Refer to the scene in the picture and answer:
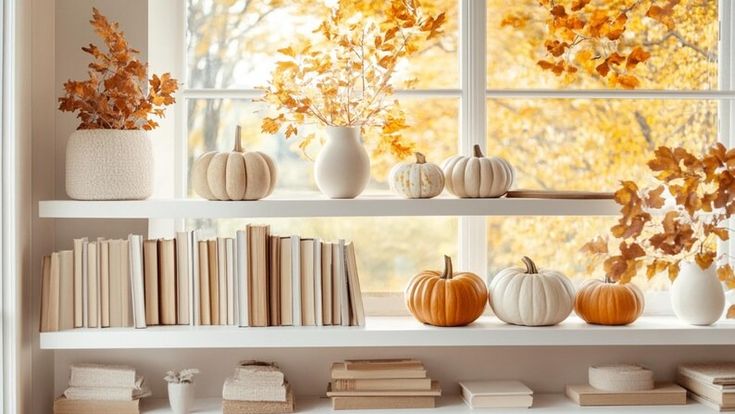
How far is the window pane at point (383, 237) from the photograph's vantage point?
2.78 meters

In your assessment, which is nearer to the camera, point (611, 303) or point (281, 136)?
point (611, 303)

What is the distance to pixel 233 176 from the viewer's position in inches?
93.6

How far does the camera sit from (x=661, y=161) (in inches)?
92.6

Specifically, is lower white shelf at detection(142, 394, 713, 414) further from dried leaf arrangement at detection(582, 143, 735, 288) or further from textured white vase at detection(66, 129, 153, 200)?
textured white vase at detection(66, 129, 153, 200)

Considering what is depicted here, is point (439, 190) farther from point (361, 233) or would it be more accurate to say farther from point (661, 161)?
point (661, 161)

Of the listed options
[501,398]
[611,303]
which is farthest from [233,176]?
[611,303]

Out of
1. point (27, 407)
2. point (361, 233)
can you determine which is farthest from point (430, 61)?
point (27, 407)

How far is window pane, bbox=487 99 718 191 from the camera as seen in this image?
110 inches

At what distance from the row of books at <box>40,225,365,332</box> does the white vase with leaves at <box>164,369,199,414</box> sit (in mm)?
148

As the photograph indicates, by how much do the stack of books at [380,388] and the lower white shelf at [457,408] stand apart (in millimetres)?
20

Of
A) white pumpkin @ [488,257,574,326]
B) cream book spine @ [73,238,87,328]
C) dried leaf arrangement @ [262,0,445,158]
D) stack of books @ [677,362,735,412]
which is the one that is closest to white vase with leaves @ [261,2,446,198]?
dried leaf arrangement @ [262,0,445,158]

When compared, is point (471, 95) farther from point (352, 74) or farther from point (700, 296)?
point (700, 296)

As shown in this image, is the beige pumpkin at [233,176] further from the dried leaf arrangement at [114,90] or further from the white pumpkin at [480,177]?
the white pumpkin at [480,177]

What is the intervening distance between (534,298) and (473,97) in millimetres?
676
